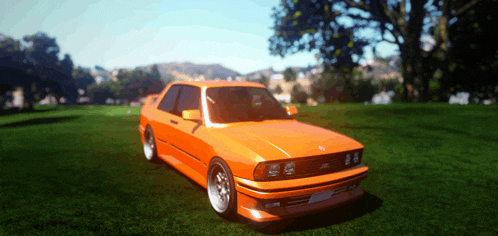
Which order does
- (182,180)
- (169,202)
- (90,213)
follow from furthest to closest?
1. (182,180)
2. (169,202)
3. (90,213)

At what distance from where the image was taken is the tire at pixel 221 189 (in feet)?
11.7

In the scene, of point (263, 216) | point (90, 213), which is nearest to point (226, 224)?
point (263, 216)

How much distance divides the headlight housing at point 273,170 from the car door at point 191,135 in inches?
35.1

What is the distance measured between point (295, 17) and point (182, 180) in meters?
17.2

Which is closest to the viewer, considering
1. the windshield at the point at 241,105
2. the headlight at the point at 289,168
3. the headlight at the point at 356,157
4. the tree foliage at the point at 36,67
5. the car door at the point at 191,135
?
the headlight at the point at 289,168

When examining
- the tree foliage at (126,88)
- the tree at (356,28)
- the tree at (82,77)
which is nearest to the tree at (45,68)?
the tree at (82,77)

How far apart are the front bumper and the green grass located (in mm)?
247

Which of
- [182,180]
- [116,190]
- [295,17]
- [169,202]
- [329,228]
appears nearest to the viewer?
[329,228]

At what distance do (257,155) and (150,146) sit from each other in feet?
11.7

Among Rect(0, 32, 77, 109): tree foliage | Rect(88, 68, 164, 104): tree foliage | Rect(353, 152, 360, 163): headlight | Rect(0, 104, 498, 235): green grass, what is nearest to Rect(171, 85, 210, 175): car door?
Rect(0, 104, 498, 235): green grass

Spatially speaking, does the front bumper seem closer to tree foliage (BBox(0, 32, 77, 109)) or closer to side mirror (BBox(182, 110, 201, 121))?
side mirror (BBox(182, 110, 201, 121))

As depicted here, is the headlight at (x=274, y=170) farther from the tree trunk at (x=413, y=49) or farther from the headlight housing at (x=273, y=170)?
the tree trunk at (x=413, y=49)

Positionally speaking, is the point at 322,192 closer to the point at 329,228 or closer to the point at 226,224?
the point at 329,228

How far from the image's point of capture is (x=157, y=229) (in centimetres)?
353
